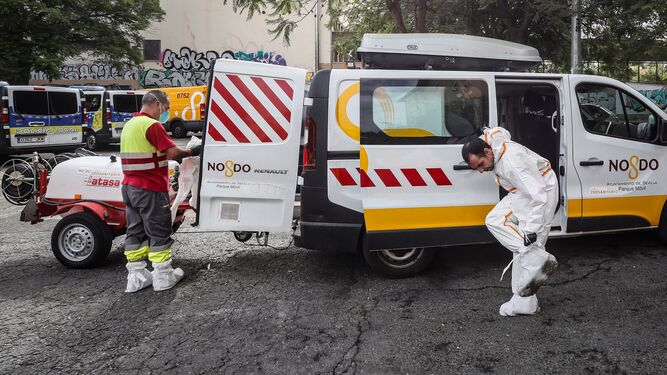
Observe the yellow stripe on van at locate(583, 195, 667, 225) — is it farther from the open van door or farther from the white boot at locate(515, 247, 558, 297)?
the open van door

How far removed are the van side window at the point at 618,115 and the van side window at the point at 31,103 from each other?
13.7 metres

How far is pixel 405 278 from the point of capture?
475cm

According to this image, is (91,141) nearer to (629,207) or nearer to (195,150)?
(195,150)

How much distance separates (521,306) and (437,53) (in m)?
2.25

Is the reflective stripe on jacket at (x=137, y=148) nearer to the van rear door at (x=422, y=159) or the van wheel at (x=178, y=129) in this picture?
the van rear door at (x=422, y=159)

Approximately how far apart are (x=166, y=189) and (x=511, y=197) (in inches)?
116

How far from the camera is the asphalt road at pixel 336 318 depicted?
3.35 metres

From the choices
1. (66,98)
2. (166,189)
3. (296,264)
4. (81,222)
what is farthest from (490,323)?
(66,98)

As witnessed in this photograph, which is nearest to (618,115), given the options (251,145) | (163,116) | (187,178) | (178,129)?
(251,145)

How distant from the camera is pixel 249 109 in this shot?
4652mm

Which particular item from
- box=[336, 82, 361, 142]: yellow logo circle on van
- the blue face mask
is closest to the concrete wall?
the blue face mask

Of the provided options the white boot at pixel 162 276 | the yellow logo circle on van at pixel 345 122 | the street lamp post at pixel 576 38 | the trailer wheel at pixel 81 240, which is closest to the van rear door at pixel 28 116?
the trailer wheel at pixel 81 240

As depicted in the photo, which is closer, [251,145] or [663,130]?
[251,145]

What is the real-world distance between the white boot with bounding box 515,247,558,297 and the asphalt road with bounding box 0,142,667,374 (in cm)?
27
